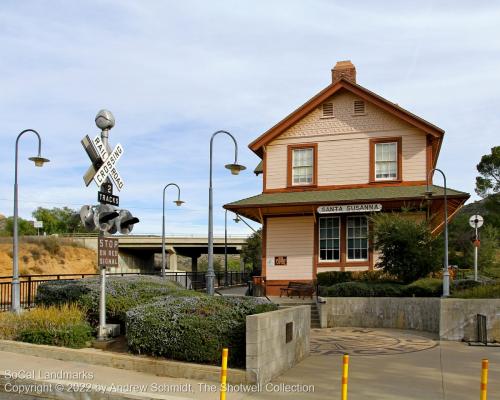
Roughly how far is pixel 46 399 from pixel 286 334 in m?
4.38

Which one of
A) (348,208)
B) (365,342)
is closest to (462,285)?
(348,208)

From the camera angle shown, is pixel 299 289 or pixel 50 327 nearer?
pixel 50 327

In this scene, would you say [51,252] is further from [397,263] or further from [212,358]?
[212,358]

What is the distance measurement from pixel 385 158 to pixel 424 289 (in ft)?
25.4

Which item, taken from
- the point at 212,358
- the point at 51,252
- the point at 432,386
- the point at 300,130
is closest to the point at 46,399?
the point at 212,358

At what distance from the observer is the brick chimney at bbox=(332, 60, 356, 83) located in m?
28.0

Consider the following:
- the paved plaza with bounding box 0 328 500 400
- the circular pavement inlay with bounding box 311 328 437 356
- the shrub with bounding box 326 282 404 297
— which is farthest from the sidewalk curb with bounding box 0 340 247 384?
the shrub with bounding box 326 282 404 297

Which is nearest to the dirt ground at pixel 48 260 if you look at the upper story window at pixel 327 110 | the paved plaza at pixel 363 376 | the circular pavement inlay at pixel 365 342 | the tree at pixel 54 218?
the tree at pixel 54 218

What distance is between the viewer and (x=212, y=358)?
945 centimetres

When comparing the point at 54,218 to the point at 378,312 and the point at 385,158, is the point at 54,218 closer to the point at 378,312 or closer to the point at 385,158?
the point at 385,158

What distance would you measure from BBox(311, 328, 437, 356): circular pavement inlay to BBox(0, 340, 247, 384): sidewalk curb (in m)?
4.01

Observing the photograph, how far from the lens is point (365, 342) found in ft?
48.1

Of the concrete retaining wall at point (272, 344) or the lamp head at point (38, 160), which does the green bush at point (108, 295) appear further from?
the lamp head at point (38, 160)

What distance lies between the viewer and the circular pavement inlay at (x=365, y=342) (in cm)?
1313
